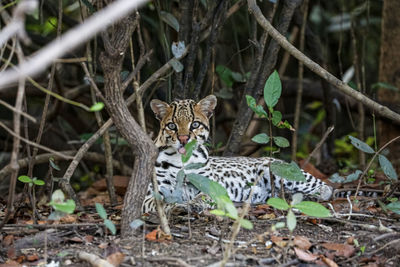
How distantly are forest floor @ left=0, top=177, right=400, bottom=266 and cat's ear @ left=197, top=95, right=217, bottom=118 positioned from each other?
61.3 inches

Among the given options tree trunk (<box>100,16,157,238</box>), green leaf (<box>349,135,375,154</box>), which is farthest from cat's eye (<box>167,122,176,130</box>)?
green leaf (<box>349,135,375,154</box>)

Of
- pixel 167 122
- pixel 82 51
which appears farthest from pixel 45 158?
pixel 167 122

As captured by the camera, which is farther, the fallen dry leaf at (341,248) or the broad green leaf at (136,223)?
the fallen dry leaf at (341,248)

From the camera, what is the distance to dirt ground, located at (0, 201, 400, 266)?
14.1 ft

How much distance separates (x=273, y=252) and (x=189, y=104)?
230 centimetres

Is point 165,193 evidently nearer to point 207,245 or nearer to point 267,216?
point 207,245

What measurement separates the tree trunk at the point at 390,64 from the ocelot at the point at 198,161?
2.54 meters

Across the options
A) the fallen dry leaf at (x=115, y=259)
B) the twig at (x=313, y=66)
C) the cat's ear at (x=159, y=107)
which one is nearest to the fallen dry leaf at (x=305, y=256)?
the fallen dry leaf at (x=115, y=259)

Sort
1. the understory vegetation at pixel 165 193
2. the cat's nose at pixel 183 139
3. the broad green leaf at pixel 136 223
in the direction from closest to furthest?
the understory vegetation at pixel 165 193
the broad green leaf at pixel 136 223
the cat's nose at pixel 183 139

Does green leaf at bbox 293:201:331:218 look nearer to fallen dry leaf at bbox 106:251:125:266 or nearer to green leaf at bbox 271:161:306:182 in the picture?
green leaf at bbox 271:161:306:182

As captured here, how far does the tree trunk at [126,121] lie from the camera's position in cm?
420

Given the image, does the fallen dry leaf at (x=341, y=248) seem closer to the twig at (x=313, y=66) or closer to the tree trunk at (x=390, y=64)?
the twig at (x=313, y=66)

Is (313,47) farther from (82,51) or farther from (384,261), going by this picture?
(384,261)

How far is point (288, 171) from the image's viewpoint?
5.24 metres
